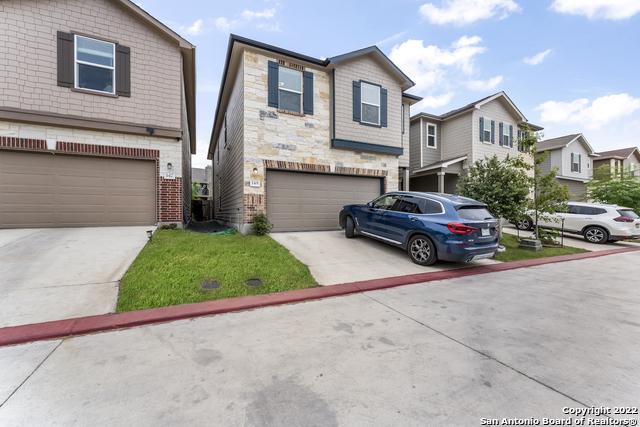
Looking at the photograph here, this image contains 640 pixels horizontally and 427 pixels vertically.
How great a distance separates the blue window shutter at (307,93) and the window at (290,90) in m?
0.14

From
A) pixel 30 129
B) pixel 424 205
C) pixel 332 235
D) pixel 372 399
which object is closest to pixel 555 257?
pixel 424 205

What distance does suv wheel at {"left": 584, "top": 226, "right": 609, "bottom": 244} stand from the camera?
11.4 metres

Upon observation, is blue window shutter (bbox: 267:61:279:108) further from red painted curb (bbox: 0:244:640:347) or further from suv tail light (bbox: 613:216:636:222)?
suv tail light (bbox: 613:216:636:222)

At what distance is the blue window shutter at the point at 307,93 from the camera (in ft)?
32.8

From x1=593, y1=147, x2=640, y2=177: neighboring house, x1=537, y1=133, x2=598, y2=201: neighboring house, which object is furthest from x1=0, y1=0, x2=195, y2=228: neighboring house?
x1=593, y1=147, x2=640, y2=177: neighboring house

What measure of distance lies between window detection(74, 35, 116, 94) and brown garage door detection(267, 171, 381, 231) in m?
5.45

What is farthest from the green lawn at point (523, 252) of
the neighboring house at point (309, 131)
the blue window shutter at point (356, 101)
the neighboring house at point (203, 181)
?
the neighboring house at point (203, 181)

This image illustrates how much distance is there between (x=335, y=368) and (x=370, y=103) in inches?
418

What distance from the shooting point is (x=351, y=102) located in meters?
10.7

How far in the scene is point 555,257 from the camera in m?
8.48

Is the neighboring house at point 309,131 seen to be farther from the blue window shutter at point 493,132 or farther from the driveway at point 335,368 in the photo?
the blue window shutter at point 493,132

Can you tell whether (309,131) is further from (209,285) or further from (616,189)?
(616,189)

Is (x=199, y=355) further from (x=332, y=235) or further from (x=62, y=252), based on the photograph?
(x=332, y=235)

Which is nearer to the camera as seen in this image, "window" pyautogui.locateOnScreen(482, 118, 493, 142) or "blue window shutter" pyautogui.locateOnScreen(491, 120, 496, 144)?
"window" pyautogui.locateOnScreen(482, 118, 493, 142)
